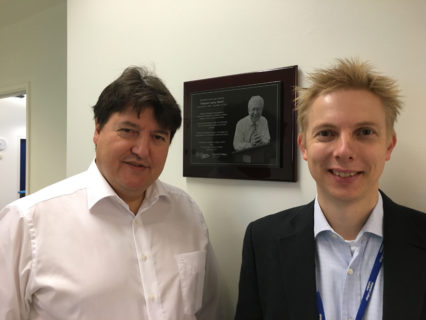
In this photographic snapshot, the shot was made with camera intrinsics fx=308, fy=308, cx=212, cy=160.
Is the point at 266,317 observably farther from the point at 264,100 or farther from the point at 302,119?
the point at 264,100

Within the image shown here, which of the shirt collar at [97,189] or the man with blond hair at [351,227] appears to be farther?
the shirt collar at [97,189]

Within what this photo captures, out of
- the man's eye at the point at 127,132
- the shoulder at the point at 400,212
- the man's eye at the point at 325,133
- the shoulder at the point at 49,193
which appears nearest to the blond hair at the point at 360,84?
the man's eye at the point at 325,133

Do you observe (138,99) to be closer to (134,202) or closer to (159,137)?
(159,137)

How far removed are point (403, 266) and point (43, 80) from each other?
10.6 ft

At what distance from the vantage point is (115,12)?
1.78 meters

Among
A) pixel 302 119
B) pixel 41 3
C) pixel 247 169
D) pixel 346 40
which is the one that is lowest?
pixel 247 169

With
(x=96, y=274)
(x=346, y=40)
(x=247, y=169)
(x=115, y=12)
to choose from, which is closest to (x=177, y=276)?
(x=96, y=274)

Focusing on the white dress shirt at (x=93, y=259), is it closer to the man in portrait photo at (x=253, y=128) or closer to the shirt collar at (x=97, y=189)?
the shirt collar at (x=97, y=189)

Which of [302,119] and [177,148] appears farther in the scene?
[177,148]

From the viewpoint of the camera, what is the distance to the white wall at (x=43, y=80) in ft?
9.43

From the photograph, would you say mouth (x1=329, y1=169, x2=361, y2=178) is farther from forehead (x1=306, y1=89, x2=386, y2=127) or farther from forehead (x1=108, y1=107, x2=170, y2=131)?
forehead (x1=108, y1=107, x2=170, y2=131)

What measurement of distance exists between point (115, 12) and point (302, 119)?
135 centimetres

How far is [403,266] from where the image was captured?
0.88m

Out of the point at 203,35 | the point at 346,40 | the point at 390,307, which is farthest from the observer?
the point at 203,35
